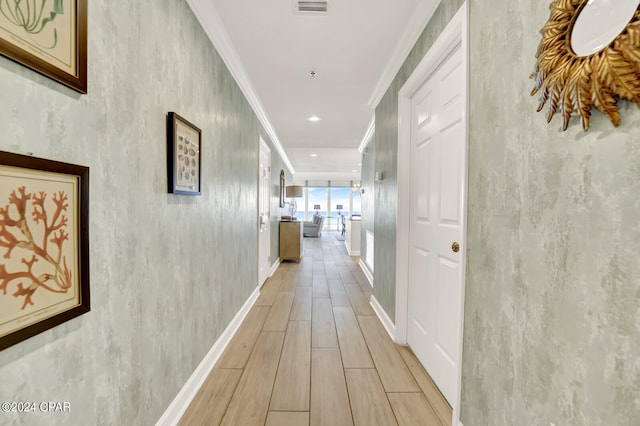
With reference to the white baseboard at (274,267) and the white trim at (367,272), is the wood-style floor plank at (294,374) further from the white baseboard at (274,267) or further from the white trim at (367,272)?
the white baseboard at (274,267)

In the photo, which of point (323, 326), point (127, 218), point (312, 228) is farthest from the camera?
point (312, 228)

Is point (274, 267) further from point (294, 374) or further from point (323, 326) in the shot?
point (294, 374)

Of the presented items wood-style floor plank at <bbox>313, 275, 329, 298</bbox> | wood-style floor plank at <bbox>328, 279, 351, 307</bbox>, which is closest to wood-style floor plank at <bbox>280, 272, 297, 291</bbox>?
wood-style floor plank at <bbox>313, 275, 329, 298</bbox>

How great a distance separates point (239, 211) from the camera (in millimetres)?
2875

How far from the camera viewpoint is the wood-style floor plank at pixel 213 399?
1.57 m

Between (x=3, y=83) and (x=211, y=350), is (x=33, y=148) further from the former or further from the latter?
(x=211, y=350)

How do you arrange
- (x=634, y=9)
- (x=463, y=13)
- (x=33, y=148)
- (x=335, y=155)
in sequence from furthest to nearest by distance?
(x=335, y=155)
(x=463, y=13)
(x=33, y=148)
(x=634, y=9)

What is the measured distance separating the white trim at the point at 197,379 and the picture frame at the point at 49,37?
1.50 metres

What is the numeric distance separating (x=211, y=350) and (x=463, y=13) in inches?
99.4

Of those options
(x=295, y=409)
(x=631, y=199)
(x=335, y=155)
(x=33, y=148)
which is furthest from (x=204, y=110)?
(x=335, y=155)

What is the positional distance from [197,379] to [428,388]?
4.77 ft

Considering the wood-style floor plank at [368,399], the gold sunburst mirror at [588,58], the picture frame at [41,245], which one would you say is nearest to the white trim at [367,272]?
the wood-style floor plank at [368,399]

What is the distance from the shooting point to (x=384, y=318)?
9.32 ft

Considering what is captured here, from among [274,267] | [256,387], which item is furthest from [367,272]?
[256,387]
